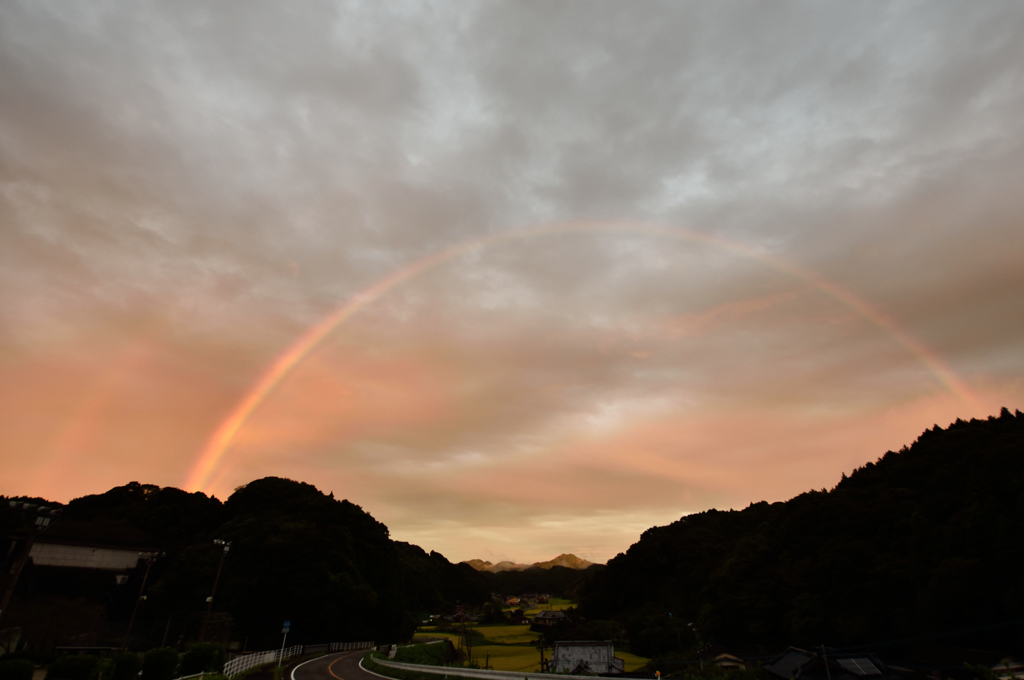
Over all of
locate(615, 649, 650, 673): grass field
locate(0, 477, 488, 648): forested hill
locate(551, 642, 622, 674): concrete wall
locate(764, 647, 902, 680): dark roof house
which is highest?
locate(0, 477, 488, 648): forested hill

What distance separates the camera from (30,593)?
1896 inches

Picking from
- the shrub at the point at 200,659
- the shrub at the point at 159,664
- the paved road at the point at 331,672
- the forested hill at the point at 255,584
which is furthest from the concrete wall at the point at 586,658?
the shrub at the point at 159,664

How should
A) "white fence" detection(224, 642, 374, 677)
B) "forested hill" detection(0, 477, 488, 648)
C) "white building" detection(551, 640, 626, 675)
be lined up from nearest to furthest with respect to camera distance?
"white fence" detection(224, 642, 374, 677) < "forested hill" detection(0, 477, 488, 648) < "white building" detection(551, 640, 626, 675)

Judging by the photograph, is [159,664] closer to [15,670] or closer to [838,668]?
[15,670]

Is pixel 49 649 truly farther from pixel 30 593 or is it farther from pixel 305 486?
pixel 305 486

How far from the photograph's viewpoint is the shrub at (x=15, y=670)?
58.3 ft

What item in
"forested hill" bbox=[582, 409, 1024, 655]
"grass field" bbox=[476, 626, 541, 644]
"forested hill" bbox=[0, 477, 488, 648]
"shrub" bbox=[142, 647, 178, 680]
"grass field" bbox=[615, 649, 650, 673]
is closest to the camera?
"shrub" bbox=[142, 647, 178, 680]

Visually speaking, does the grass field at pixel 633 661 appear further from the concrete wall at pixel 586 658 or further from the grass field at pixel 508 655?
the grass field at pixel 508 655

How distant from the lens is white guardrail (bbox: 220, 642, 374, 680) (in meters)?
29.8

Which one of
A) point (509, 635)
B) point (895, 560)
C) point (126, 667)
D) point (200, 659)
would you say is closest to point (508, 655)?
point (509, 635)

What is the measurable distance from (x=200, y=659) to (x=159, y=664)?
104 inches

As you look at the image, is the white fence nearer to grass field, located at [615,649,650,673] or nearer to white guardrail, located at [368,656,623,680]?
white guardrail, located at [368,656,623,680]

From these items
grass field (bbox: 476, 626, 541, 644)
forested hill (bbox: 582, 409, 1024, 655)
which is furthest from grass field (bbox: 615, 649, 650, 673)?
grass field (bbox: 476, 626, 541, 644)

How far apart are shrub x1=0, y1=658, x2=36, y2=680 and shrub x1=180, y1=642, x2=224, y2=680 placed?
7.82 meters
